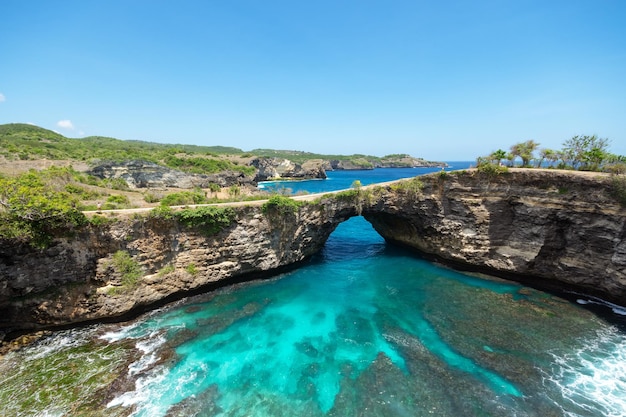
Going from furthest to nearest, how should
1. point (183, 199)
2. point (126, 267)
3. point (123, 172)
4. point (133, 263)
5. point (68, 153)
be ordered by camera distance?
point (68, 153) → point (123, 172) → point (183, 199) → point (133, 263) → point (126, 267)

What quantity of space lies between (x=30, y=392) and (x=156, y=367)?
5226 mm

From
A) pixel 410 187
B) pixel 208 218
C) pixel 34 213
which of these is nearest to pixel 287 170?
pixel 410 187

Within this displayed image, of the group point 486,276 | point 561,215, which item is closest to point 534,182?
→ point 561,215

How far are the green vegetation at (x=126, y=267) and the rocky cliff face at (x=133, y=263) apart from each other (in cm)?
12

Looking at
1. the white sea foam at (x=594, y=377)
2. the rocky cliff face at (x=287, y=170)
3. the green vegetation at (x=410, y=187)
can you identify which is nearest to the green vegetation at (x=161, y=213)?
the green vegetation at (x=410, y=187)

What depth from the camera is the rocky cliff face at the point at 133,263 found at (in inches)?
637

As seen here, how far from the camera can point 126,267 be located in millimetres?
18312

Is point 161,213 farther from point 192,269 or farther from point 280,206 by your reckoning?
point 280,206

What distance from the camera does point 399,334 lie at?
1753cm

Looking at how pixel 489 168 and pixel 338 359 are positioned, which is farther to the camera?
pixel 489 168

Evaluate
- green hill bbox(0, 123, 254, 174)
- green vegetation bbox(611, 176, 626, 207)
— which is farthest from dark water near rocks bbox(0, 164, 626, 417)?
green hill bbox(0, 123, 254, 174)

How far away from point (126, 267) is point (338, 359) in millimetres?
15113

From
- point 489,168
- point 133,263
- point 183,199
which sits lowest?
point 133,263

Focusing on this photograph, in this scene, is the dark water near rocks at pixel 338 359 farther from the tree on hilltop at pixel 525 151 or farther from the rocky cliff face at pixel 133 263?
the tree on hilltop at pixel 525 151
